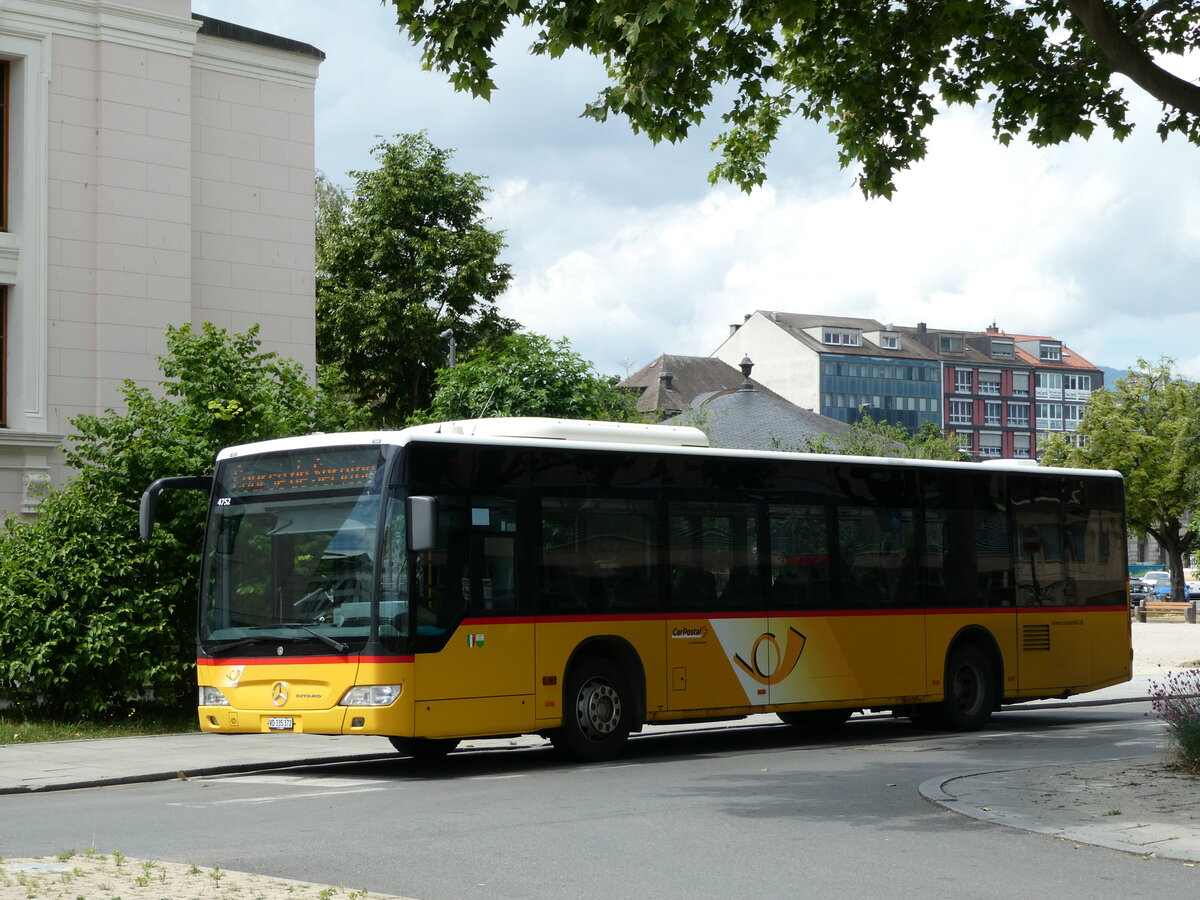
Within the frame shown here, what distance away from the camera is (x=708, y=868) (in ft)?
28.3

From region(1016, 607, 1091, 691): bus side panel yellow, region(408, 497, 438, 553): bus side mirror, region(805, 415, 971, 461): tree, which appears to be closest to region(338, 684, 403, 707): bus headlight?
region(408, 497, 438, 553): bus side mirror

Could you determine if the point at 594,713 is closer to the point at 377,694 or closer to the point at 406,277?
the point at 377,694

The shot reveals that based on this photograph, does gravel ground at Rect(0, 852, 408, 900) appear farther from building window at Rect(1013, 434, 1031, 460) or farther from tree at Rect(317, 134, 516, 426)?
building window at Rect(1013, 434, 1031, 460)

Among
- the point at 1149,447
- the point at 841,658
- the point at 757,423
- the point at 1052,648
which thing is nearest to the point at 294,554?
the point at 841,658

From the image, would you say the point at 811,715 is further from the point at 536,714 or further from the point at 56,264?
the point at 56,264

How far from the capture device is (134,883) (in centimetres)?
772

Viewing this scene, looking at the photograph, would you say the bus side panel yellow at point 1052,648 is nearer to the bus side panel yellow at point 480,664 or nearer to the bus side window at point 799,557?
the bus side window at point 799,557

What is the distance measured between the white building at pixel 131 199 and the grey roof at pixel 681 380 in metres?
91.2

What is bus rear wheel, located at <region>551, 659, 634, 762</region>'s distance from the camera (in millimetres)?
14617

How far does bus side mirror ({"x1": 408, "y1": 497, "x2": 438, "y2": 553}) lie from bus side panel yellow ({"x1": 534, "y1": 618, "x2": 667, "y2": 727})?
1.84 m

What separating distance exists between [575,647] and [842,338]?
141861mm

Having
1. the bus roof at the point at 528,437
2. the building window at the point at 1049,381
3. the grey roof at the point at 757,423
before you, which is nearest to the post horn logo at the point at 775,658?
the bus roof at the point at 528,437

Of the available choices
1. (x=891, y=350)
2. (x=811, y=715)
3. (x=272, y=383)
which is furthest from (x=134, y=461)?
(x=891, y=350)

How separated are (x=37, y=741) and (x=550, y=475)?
6.89 metres
